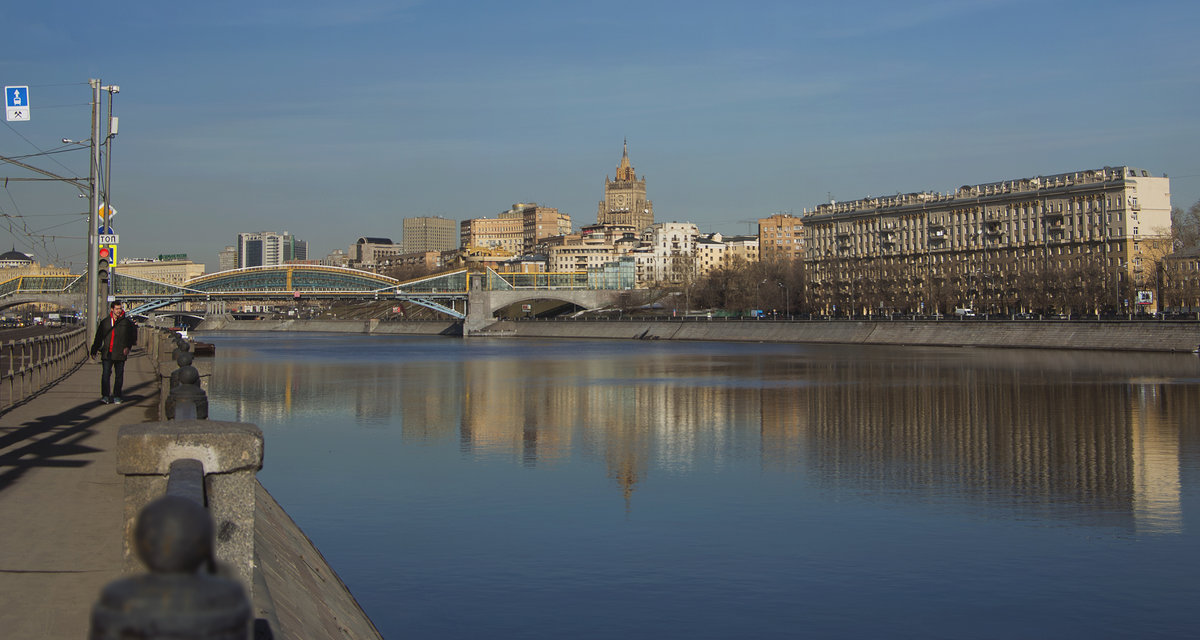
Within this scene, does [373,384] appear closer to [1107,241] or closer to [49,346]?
[49,346]

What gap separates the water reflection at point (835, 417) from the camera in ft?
53.7

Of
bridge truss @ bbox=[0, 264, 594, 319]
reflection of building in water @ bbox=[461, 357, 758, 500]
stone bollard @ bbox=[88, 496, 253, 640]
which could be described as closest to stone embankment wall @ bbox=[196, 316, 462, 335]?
bridge truss @ bbox=[0, 264, 594, 319]

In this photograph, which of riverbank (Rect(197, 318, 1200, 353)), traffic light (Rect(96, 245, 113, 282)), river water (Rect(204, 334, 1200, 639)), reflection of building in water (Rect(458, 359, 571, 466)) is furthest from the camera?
riverbank (Rect(197, 318, 1200, 353))

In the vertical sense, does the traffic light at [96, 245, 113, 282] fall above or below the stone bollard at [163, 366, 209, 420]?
above

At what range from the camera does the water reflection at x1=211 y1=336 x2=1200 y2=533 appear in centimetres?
1636

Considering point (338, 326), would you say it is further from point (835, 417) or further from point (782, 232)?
point (835, 417)

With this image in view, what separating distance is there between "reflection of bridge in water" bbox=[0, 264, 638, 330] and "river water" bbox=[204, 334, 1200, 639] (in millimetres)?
76242

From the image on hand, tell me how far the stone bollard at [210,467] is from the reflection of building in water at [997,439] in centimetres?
1173

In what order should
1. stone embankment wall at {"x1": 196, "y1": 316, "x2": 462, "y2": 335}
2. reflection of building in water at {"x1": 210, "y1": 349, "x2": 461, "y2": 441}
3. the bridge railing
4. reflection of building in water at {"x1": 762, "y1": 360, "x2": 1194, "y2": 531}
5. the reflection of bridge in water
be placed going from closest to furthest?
1. reflection of building in water at {"x1": 762, "y1": 360, "x2": 1194, "y2": 531}
2. the bridge railing
3. reflection of building in water at {"x1": 210, "y1": 349, "x2": 461, "y2": 441}
4. the reflection of bridge in water
5. stone embankment wall at {"x1": 196, "y1": 316, "x2": 462, "y2": 335}

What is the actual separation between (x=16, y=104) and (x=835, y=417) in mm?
17883

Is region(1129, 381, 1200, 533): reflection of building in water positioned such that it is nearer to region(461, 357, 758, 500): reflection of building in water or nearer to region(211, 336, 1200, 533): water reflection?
region(211, 336, 1200, 533): water reflection

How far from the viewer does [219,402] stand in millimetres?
30812

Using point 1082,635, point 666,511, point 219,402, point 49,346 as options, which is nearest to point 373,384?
point 219,402

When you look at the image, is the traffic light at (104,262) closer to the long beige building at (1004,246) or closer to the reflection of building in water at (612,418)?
the reflection of building in water at (612,418)
